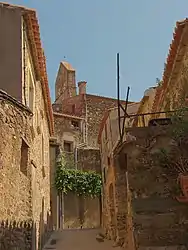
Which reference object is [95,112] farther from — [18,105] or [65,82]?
[18,105]

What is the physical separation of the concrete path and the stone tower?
19472 millimetres

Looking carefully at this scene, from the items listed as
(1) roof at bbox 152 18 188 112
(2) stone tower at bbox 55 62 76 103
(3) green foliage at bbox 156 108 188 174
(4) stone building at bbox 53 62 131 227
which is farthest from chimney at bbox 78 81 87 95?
(3) green foliage at bbox 156 108 188 174

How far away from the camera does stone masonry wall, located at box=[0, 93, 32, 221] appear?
832 cm

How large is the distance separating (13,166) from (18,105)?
63.1 inches

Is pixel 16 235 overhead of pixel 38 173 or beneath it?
beneath

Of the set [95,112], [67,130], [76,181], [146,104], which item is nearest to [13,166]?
[146,104]

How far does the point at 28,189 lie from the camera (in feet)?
33.4

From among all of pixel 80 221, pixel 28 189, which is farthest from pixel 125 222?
pixel 80 221

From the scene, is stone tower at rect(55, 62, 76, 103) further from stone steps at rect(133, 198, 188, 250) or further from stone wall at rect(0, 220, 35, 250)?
stone steps at rect(133, 198, 188, 250)

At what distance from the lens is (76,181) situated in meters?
25.4

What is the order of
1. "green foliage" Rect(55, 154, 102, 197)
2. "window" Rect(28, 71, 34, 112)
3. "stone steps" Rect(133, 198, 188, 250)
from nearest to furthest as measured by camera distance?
1. "stone steps" Rect(133, 198, 188, 250)
2. "window" Rect(28, 71, 34, 112)
3. "green foliage" Rect(55, 154, 102, 197)

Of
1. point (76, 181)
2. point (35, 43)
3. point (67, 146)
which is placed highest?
point (35, 43)

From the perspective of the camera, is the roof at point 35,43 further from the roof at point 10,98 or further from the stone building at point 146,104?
the stone building at point 146,104

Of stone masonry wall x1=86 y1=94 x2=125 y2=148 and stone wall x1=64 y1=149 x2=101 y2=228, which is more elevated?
stone masonry wall x1=86 y1=94 x2=125 y2=148
